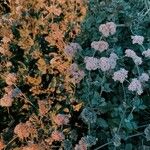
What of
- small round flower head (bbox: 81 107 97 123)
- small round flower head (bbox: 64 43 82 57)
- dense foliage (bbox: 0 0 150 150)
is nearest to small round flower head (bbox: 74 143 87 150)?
dense foliage (bbox: 0 0 150 150)

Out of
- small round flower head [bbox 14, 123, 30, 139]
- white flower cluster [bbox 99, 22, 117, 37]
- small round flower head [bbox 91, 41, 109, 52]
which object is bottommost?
small round flower head [bbox 14, 123, 30, 139]

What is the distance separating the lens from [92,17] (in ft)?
7.85

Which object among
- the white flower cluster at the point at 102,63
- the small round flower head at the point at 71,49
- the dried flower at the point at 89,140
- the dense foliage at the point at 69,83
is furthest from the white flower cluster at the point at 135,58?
the dried flower at the point at 89,140

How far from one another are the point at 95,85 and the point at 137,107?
0.75 ft

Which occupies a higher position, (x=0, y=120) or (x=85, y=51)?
(x=85, y=51)

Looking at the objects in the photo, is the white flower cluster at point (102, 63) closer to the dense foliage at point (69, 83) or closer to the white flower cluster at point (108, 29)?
the dense foliage at point (69, 83)

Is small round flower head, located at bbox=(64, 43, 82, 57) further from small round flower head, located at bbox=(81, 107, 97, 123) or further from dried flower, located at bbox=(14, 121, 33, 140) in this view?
dried flower, located at bbox=(14, 121, 33, 140)

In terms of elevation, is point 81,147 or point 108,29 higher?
point 108,29

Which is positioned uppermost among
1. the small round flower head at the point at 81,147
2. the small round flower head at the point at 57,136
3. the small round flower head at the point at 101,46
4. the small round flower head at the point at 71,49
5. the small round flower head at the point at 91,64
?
the small round flower head at the point at 101,46

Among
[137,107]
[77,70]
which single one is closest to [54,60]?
[77,70]

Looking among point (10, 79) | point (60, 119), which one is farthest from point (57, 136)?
point (10, 79)

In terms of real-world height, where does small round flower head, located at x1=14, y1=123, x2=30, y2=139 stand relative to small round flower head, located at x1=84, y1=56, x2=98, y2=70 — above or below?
below

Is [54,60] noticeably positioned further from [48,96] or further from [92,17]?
[92,17]

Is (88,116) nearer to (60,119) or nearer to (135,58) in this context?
(60,119)
